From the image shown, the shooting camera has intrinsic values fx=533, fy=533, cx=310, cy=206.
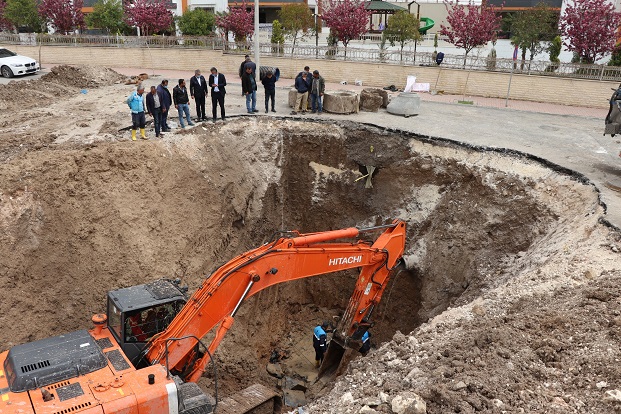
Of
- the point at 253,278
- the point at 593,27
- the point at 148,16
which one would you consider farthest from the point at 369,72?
the point at 253,278

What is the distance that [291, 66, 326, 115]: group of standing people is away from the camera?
54.2 feet

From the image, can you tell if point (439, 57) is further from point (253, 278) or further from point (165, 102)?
point (253, 278)

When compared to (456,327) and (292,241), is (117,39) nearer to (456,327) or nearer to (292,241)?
(292,241)

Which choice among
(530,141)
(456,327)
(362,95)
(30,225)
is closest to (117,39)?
(362,95)

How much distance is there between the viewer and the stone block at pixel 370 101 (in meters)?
17.4

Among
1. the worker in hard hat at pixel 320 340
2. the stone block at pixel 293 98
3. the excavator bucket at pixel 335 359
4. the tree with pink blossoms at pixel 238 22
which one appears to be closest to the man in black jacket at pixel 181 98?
the stone block at pixel 293 98

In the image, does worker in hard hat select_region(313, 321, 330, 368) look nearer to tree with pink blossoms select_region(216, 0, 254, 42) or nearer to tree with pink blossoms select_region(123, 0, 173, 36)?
tree with pink blossoms select_region(216, 0, 254, 42)

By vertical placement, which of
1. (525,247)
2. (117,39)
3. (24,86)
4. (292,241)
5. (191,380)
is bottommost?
(191,380)

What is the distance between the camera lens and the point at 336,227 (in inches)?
609

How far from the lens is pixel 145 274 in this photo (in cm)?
1158

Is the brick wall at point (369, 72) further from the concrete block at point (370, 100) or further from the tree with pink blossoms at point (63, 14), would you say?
the concrete block at point (370, 100)

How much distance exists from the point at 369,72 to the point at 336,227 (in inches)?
441

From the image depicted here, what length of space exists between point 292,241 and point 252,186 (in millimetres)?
6008

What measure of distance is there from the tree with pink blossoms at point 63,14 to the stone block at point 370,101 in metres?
20.3
